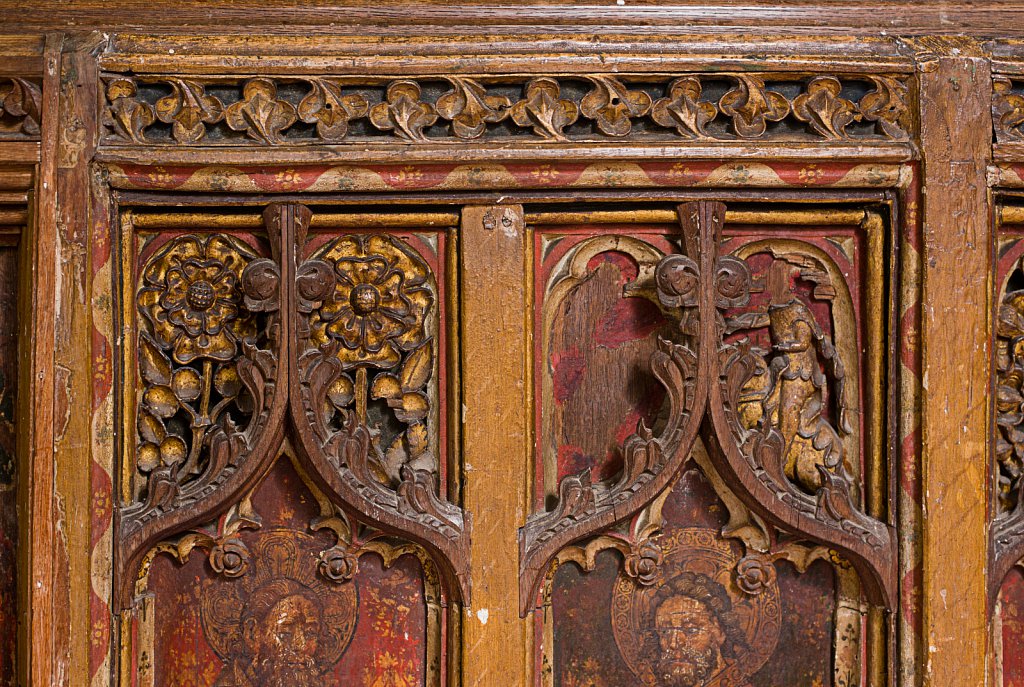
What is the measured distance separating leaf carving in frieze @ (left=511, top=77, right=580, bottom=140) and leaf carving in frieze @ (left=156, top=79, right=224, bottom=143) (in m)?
0.61

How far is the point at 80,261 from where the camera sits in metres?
1.77

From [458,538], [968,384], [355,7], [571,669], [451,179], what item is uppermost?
[355,7]

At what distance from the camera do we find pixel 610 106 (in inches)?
71.3

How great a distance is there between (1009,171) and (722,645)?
1156 millimetres

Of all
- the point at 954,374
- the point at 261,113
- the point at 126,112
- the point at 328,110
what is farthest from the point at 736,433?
the point at 126,112

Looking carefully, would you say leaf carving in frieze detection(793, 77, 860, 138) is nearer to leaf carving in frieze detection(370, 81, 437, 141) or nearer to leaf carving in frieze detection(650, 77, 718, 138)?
leaf carving in frieze detection(650, 77, 718, 138)

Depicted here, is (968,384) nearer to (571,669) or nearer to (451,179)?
(571,669)

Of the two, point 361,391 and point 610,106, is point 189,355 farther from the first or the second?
point 610,106

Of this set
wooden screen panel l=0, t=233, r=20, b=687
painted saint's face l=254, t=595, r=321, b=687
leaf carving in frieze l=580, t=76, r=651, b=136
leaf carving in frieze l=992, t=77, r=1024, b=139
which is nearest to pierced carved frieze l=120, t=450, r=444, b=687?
painted saint's face l=254, t=595, r=321, b=687

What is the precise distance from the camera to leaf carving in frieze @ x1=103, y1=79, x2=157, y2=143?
5.90 feet

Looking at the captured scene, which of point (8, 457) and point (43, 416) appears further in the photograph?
point (8, 457)

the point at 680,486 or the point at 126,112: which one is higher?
the point at 126,112

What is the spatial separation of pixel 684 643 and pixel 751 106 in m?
1.13

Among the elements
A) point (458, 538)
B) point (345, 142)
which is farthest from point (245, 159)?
point (458, 538)
